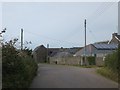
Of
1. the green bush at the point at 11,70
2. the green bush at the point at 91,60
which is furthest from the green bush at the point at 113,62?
the green bush at the point at 91,60

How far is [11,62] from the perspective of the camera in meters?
16.9

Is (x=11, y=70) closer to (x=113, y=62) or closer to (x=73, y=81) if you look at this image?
(x=73, y=81)

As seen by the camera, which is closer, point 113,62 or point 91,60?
point 113,62

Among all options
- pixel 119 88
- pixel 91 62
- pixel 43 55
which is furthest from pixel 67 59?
pixel 119 88

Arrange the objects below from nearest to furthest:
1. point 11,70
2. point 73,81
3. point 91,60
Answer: point 11,70 < point 73,81 < point 91,60

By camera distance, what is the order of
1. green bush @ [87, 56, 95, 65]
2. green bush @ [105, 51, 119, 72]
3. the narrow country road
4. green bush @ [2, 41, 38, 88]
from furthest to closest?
green bush @ [87, 56, 95, 65], green bush @ [105, 51, 119, 72], the narrow country road, green bush @ [2, 41, 38, 88]

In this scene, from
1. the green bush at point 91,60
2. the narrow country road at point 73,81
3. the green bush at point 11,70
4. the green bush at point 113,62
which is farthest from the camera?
the green bush at point 91,60

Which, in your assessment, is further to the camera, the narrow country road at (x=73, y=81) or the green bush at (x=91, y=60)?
the green bush at (x=91, y=60)

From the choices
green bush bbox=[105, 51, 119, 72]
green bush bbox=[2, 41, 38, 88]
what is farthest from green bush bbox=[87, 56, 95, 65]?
green bush bbox=[2, 41, 38, 88]

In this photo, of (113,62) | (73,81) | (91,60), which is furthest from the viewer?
(91,60)

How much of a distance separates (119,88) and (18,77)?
6.65 m

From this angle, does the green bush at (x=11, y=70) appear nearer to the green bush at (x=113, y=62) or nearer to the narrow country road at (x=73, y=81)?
the narrow country road at (x=73, y=81)

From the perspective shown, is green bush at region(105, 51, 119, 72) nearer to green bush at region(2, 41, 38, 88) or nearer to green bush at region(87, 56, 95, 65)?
green bush at region(2, 41, 38, 88)

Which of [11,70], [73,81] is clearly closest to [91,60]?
[73,81]
